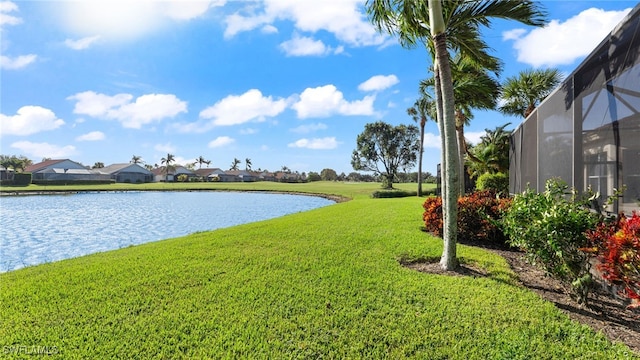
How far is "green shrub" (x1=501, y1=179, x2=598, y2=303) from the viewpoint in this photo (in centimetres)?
350

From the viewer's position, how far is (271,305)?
3.58 metres

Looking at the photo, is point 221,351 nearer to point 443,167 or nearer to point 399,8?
point 443,167

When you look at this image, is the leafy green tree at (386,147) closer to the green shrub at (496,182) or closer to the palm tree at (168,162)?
the green shrub at (496,182)

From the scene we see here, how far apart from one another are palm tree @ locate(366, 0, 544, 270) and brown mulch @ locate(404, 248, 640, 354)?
42 cm

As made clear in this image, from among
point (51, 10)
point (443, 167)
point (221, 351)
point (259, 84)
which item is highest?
point (259, 84)

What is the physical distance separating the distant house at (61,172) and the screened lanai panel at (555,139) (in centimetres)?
7177

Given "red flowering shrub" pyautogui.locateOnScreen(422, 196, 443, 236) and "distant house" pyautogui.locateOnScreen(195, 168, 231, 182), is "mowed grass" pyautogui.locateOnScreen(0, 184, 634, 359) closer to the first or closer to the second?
"red flowering shrub" pyautogui.locateOnScreen(422, 196, 443, 236)

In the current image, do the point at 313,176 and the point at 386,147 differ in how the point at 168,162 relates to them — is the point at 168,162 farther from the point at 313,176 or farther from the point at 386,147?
the point at 386,147

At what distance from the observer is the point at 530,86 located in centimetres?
1482

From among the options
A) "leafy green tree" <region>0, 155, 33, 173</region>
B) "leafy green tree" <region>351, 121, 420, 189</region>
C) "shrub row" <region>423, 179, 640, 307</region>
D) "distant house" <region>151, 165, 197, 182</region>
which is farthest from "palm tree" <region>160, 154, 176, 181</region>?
"shrub row" <region>423, 179, 640, 307</region>

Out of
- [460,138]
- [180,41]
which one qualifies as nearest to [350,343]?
[180,41]

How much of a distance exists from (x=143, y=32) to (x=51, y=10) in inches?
68.8

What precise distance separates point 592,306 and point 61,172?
75.1 meters

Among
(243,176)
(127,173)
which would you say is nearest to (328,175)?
(243,176)
